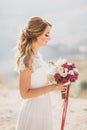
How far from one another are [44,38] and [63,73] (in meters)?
0.44

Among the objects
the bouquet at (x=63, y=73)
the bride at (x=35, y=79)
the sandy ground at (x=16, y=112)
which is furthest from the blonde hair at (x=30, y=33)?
the sandy ground at (x=16, y=112)

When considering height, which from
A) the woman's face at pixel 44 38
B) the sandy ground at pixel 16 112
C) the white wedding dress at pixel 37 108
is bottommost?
the sandy ground at pixel 16 112

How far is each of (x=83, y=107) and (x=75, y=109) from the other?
10.8 inches

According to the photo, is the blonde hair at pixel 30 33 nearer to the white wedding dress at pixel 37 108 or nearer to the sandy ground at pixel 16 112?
the white wedding dress at pixel 37 108

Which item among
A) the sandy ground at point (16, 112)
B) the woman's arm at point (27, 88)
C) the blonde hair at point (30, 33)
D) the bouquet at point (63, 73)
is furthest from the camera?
the sandy ground at point (16, 112)

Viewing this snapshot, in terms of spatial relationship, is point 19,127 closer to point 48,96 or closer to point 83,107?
point 48,96

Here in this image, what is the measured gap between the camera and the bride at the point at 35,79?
13.8ft

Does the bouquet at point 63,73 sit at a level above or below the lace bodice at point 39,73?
below

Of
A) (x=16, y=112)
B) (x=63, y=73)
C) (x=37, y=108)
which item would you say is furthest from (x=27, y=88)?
(x=16, y=112)

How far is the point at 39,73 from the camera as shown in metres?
4.28

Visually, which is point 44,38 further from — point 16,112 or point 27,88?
point 16,112

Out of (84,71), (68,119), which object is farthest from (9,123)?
(84,71)

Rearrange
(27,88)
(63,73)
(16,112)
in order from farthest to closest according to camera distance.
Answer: (16,112), (63,73), (27,88)

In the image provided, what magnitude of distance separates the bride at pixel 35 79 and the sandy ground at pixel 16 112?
366cm
